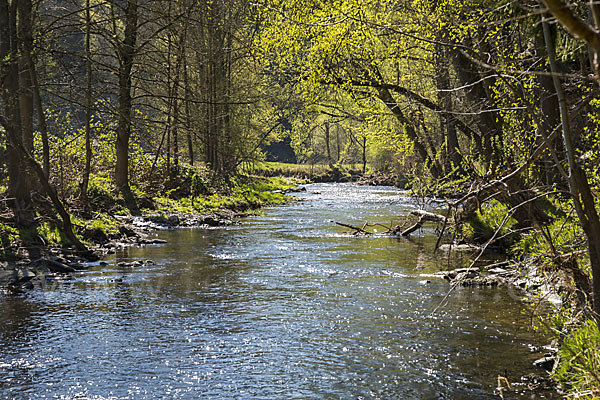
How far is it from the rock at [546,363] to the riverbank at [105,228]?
939 centimetres

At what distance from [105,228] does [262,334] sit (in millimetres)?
10432

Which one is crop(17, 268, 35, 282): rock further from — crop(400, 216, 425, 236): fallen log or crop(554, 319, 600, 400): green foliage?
crop(400, 216, 425, 236): fallen log

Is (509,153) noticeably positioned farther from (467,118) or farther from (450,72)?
(450,72)

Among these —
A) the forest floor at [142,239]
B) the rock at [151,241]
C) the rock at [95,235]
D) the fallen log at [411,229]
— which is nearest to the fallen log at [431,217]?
the fallen log at [411,229]

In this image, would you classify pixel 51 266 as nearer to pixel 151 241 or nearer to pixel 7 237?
pixel 7 237

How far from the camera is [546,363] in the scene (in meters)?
7.73

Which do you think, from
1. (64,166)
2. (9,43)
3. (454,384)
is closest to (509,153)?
(454,384)

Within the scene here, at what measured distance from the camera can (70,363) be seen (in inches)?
312

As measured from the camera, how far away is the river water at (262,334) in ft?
24.0

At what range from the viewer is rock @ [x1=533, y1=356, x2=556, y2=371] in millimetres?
7699

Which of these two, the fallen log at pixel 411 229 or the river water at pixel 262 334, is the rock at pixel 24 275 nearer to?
the river water at pixel 262 334

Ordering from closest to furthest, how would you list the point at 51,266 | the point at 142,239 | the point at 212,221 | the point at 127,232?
1. the point at 51,266
2. the point at 142,239
3. the point at 127,232
4. the point at 212,221

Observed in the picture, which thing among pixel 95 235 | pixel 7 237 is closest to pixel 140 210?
pixel 95 235

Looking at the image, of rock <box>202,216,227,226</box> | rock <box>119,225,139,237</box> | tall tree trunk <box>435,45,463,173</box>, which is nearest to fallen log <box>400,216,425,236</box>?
tall tree trunk <box>435,45,463,173</box>
